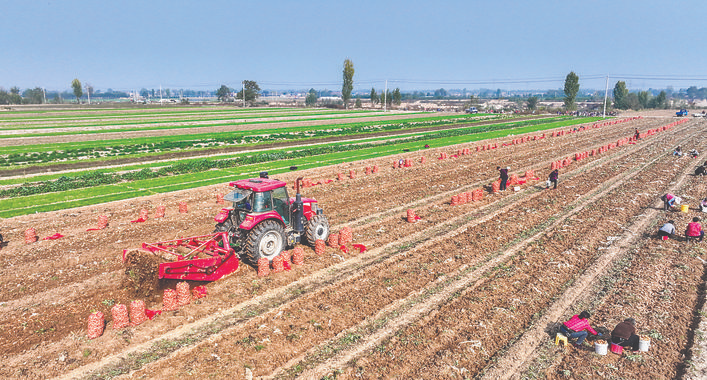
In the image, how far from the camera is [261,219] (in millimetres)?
13586

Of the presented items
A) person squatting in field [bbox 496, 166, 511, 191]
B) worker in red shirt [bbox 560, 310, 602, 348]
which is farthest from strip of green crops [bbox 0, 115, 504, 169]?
worker in red shirt [bbox 560, 310, 602, 348]

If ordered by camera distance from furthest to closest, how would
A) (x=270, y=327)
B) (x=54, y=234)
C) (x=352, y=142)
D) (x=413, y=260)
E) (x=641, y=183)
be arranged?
(x=352, y=142) → (x=641, y=183) → (x=54, y=234) → (x=413, y=260) → (x=270, y=327)

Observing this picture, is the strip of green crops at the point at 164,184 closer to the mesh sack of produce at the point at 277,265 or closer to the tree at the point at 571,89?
the mesh sack of produce at the point at 277,265

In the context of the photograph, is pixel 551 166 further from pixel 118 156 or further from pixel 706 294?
pixel 118 156

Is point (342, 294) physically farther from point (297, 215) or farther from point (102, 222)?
point (102, 222)

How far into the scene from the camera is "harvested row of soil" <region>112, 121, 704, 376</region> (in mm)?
9664

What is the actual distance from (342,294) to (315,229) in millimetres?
3478

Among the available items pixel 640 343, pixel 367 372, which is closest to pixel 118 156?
pixel 367 372

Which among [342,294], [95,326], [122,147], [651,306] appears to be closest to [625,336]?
[651,306]

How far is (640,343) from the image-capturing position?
9.92 m

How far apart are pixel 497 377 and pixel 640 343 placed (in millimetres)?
3454

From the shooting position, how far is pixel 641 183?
2728cm

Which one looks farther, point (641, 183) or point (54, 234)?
point (641, 183)

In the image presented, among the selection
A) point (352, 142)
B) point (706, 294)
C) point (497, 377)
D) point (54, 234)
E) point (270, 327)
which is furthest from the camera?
point (352, 142)
